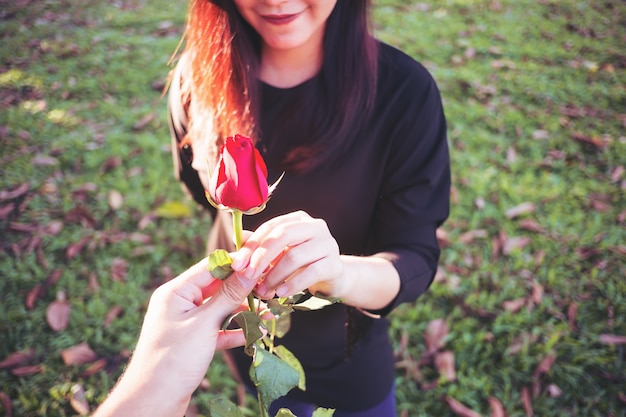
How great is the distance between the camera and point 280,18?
3.95 feet

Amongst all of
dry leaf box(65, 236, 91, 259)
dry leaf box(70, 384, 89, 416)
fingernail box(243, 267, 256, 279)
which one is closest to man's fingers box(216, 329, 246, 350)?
fingernail box(243, 267, 256, 279)

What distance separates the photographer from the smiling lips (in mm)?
1199

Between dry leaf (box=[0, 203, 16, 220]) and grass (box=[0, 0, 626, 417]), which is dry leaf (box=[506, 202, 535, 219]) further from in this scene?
dry leaf (box=[0, 203, 16, 220])

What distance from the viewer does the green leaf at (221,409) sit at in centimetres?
74


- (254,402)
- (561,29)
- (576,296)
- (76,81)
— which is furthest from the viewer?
(561,29)

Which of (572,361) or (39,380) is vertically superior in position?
(39,380)

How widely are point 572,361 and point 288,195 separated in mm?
1631

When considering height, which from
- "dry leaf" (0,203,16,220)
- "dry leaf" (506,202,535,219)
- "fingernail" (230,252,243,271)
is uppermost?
"fingernail" (230,252,243,271)

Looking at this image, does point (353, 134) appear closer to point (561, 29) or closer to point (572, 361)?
point (572, 361)

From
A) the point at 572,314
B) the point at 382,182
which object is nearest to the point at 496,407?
the point at 572,314

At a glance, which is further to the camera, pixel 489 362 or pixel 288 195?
pixel 489 362

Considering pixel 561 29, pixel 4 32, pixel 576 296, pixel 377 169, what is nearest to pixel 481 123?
pixel 576 296

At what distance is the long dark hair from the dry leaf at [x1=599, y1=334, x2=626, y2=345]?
173 centimetres

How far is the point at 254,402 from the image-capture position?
2143 millimetres
